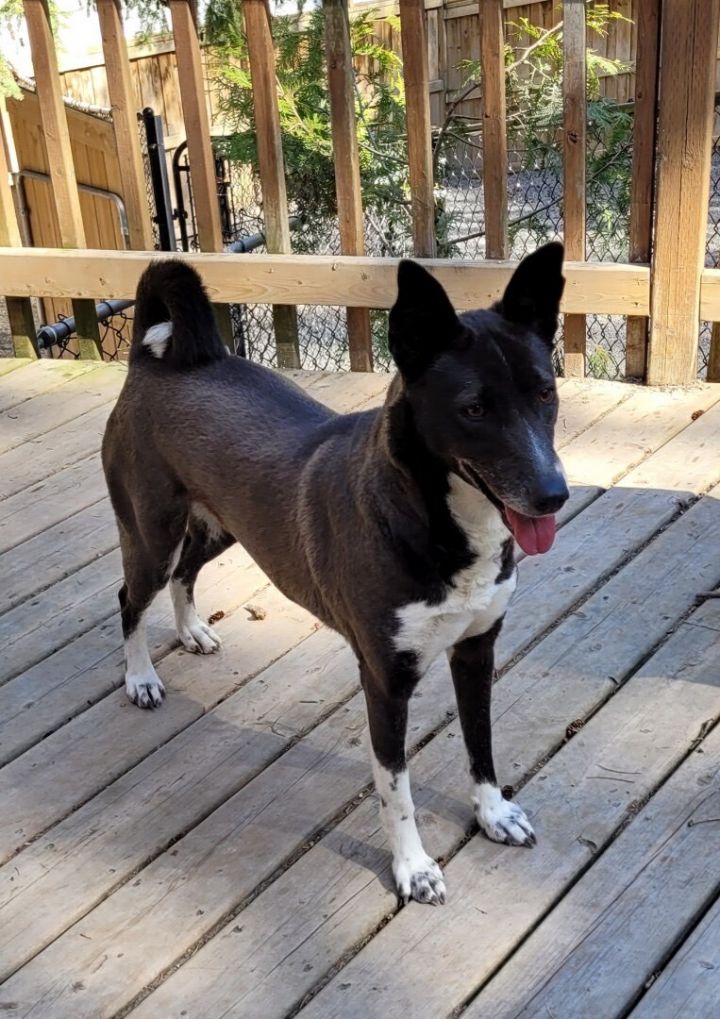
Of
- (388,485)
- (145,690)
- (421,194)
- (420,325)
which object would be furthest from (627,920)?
(421,194)

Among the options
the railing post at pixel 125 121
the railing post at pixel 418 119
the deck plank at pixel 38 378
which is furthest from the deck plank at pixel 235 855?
the railing post at pixel 125 121

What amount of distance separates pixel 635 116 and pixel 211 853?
9.83 feet

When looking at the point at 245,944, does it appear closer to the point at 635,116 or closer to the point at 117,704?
the point at 117,704

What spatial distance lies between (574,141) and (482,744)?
8.37 feet

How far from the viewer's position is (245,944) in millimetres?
2152

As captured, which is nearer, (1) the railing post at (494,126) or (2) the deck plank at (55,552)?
(2) the deck plank at (55,552)

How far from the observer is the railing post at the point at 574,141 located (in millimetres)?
3988

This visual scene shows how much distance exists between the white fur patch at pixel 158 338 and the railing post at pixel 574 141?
6.59 ft

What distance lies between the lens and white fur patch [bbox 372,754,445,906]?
222cm

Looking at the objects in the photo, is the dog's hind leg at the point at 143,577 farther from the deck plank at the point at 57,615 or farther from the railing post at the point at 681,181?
the railing post at the point at 681,181

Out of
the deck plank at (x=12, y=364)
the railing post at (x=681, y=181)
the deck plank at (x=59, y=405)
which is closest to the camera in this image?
the railing post at (x=681, y=181)

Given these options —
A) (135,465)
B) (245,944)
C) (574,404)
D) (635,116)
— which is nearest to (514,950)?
(245,944)

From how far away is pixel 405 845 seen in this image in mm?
2254

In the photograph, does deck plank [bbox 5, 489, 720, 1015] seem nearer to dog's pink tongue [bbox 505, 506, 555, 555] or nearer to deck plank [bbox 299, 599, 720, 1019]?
deck plank [bbox 299, 599, 720, 1019]
